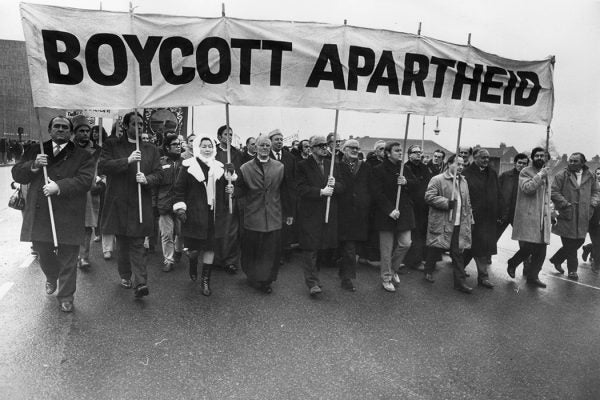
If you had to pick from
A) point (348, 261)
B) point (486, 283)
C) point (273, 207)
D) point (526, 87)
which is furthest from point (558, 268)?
point (273, 207)

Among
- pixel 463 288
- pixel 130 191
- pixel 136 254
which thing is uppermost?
pixel 130 191

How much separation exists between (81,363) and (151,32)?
3.40m

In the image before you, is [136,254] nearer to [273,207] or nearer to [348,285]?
[273,207]

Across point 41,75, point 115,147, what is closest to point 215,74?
point 115,147

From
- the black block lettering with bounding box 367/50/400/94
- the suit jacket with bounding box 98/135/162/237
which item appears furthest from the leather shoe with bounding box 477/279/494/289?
the suit jacket with bounding box 98/135/162/237

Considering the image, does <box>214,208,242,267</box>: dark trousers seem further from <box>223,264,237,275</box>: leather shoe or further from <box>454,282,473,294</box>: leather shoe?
<box>454,282,473,294</box>: leather shoe

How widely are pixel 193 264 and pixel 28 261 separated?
2.74 metres

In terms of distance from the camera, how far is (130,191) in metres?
5.12

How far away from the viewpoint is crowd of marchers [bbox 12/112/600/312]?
4719 millimetres

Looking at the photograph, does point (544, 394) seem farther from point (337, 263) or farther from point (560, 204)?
point (560, 204)

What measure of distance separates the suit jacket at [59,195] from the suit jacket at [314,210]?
8.12 feet

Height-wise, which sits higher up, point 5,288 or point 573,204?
point 573,204

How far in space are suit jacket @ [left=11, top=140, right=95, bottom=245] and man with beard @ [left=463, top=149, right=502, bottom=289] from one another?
5.12m

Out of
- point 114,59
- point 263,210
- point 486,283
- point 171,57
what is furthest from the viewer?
point 486,283
